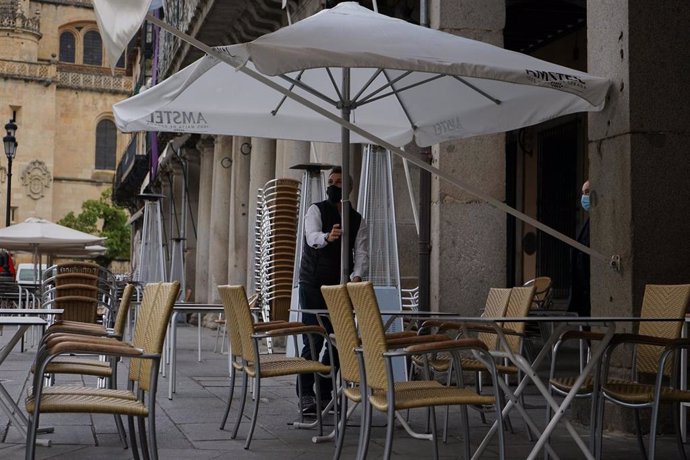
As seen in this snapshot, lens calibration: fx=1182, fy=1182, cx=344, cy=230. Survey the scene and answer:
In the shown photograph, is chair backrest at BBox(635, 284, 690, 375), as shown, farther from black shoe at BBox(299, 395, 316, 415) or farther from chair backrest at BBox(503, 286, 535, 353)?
black shoe at BBox(299, 395, 316, 415)

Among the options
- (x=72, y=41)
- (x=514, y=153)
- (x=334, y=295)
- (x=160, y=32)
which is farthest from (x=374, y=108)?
(x=72, y=41)

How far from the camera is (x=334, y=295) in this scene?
241 inches

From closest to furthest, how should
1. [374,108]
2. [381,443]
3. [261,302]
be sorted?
[381,443] < [374,108] < [261,302]

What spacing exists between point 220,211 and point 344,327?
755 inches

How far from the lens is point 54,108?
83.5 metres

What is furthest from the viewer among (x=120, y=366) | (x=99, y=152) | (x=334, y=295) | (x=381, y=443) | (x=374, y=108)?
(x=99, y=152)

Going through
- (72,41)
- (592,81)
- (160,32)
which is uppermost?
(72,41)

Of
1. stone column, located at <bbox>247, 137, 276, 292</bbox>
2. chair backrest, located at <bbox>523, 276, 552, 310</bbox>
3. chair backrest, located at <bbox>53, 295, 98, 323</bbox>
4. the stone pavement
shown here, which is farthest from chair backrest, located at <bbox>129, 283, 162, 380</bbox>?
stone column, located at <bbox>247, 137, 276, 292</bbox>

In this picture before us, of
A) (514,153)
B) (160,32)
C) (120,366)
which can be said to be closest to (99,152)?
(160,32)

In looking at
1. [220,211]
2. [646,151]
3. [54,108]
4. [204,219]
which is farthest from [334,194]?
[54,108]

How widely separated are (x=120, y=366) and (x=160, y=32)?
17.0m

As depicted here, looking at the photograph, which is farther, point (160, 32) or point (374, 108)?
point (160, 32)

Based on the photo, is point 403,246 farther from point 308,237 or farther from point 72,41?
point 72,41

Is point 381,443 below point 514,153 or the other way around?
below
